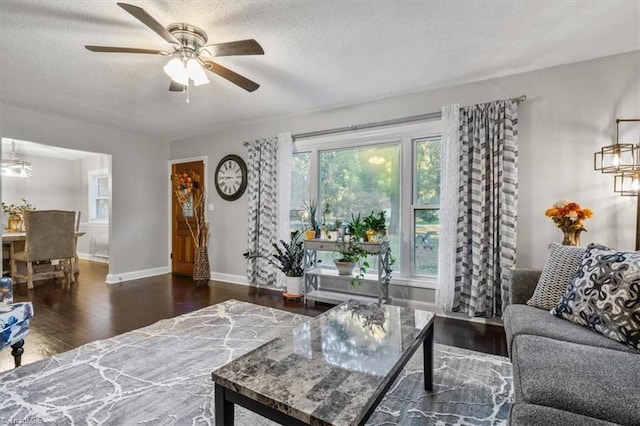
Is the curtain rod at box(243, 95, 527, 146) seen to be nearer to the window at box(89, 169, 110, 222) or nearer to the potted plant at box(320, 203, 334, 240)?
the potted plant at box(320, 203, 334, 240)

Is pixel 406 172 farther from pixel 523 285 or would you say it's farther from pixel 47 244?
pixel 47 244

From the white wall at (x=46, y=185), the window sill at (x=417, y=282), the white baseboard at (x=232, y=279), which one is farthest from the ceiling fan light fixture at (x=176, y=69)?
the white wall at (x=46, y=185)

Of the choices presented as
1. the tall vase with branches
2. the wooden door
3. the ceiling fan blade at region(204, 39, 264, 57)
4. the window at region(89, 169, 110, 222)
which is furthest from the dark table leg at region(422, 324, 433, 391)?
the window at region(89, 169, 110, 222)

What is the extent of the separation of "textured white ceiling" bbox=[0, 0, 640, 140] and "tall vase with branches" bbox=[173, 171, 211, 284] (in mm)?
1690

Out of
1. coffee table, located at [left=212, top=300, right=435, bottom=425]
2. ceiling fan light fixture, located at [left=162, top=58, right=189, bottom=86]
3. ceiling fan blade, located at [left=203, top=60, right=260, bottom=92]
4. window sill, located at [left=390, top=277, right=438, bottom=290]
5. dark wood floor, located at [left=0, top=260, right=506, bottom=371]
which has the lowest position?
dark wood floor, located at [left=0, top=260, right=506, bottom=371]

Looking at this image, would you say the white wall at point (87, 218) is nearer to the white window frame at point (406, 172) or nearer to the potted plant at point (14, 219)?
the potted plant at point (14, 219)

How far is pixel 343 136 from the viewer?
3895 mm

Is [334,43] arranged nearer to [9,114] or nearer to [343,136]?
[343,136]

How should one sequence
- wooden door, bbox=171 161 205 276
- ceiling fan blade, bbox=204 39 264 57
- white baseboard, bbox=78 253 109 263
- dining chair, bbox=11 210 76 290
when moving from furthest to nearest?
white baseboard, bbox=78 253 109 263, wooden door, bbox=171 161 205 276, dining chair, bbox=11 210 76 290, ceiling fan blade, bbox=204 39 264 57

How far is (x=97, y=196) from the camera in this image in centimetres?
704

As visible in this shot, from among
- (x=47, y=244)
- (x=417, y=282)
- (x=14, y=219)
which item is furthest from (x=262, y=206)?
(x=14, y=219)

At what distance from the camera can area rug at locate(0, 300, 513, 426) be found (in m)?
1.63

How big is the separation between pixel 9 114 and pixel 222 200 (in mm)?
2734

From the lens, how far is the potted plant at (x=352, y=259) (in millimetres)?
3383
